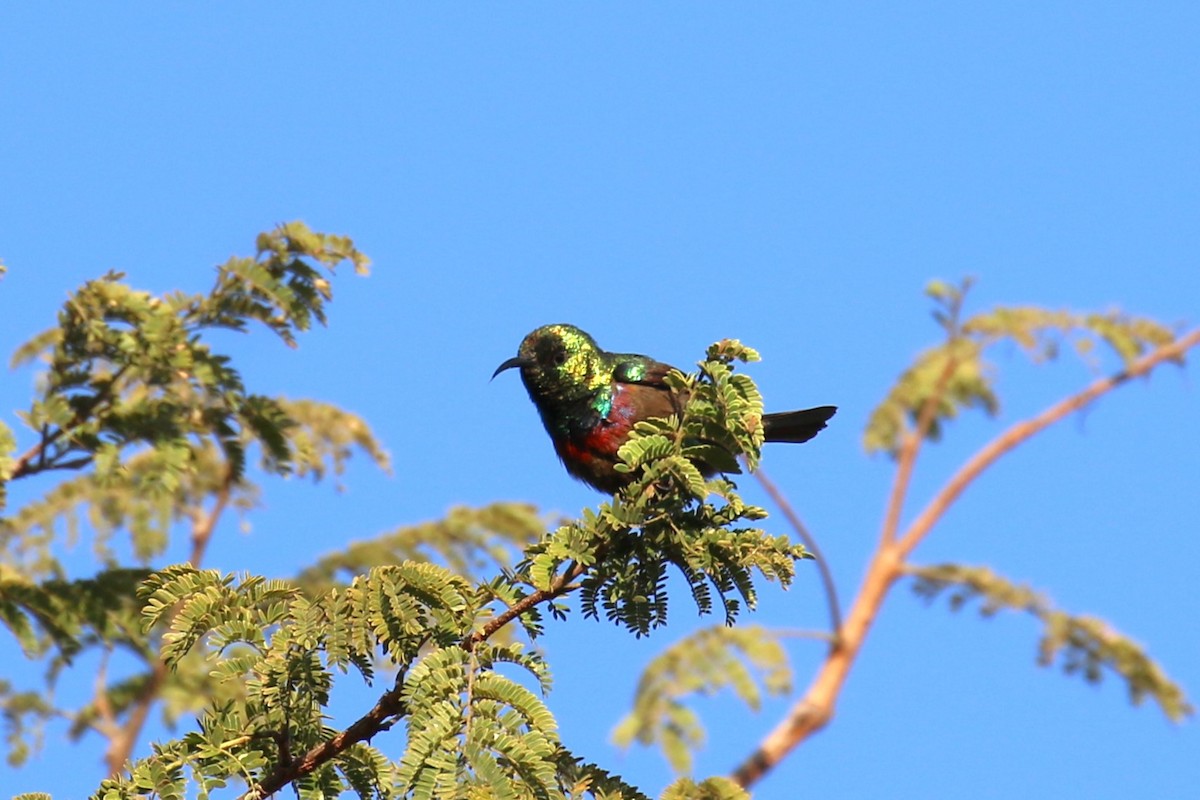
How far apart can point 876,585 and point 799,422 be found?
5622mm

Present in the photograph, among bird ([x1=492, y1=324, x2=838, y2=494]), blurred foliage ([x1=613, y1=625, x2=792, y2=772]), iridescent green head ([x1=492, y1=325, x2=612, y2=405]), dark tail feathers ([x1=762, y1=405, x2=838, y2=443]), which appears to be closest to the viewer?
bird ([x1=492, y1=324, x2=838, y2=494])

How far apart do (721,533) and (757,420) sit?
0.32 meters

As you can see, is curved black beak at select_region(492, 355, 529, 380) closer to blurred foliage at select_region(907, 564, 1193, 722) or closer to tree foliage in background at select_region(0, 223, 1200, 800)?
tree foliage in background at select_region(0, 223, 1200, 800)

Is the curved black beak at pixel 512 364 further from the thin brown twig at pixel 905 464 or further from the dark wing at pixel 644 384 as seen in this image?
the thin brown twig at pixel 905 464

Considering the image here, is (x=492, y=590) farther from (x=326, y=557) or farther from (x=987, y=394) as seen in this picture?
(x=987, y=394)

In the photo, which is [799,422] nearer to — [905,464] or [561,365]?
[561,365]

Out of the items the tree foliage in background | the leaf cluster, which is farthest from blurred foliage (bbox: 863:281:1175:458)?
the leaf cluster

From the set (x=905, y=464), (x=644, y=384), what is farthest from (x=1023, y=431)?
(x=644, y=384)

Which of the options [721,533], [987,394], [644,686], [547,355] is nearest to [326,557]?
[644,686]

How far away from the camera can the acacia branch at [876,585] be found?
11.0m

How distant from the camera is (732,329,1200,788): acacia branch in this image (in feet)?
36.0

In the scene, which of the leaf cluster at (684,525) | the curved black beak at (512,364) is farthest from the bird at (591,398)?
the leaf cluster at (684,525)

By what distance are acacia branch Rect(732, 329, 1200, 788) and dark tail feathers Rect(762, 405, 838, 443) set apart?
4243 millimetres

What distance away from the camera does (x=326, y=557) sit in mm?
10164
